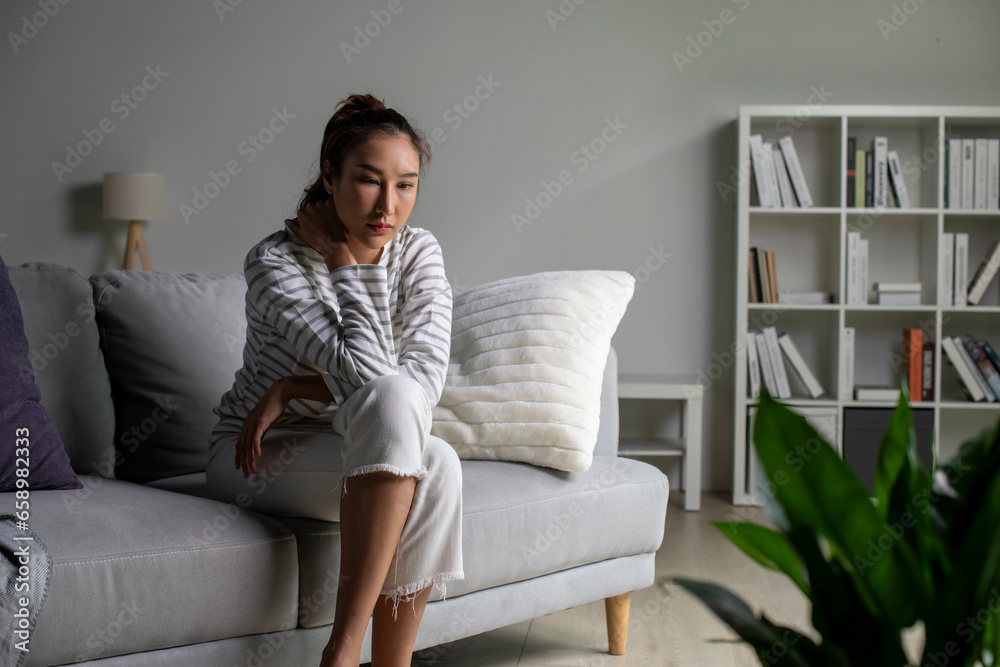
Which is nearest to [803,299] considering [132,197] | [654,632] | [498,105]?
[498,105]

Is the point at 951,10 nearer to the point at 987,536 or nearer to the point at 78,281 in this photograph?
the point at 78,281

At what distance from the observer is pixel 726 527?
1.67 ft

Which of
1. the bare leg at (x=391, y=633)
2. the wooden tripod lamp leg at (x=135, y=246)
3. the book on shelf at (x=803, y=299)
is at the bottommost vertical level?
the bare leg at (x=391, y=633)

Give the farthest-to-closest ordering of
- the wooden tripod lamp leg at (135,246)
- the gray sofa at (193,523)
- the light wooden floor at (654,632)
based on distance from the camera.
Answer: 1. the wooden tripod lamp leg at (135,246)
2. the light wooden floor at (654,632)
3. the gray sofa at (193,523)

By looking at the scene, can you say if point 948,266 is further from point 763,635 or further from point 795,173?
point 763,635

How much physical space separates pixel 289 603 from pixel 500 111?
2641 mm

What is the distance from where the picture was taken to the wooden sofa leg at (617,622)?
1777 mm

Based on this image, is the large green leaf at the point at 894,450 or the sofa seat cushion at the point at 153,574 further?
the sofa seat cushion at the point at 153,574

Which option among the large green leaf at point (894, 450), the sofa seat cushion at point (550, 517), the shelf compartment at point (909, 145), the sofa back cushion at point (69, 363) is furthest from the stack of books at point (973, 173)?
the large green leaf at point (894, 450)

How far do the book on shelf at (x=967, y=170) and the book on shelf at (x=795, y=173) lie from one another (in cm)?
58

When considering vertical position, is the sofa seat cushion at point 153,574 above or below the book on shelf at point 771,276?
below

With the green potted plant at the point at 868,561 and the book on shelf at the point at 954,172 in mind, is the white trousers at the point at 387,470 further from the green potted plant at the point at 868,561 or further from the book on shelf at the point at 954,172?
the book on shelf at the point at 954,172

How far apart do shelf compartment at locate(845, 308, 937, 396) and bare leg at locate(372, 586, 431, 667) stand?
2.69m

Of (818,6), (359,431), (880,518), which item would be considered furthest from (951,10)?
(880,518)
